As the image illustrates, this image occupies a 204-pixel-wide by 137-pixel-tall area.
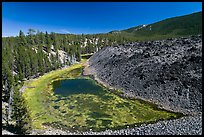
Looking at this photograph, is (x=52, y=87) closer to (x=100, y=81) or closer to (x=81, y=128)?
(x=100, y=81)

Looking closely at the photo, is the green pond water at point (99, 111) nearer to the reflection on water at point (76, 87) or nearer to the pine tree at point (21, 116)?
the reflection on water at point (76, 87)

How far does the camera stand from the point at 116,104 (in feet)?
211

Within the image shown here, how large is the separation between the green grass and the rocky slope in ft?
14.0

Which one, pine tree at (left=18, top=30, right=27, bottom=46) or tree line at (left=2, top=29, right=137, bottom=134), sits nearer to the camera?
tree line at (left=2, top=29, right=137, bottom=134)

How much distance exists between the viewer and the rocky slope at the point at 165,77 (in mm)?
60000

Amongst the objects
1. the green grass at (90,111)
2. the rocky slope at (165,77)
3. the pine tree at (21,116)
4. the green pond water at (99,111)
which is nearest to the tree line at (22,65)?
the pine tree at (21,116)

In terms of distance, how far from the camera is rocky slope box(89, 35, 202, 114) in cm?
6000

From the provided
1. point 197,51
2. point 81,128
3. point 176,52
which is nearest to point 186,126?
point 81,128

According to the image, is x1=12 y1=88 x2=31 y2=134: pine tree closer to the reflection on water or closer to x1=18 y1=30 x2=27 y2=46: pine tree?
the reflection on water

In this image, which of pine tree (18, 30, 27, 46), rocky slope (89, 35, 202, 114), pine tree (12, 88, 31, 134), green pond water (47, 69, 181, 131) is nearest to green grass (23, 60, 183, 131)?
green pond water (47, 69, 181, 131)

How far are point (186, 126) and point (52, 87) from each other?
56521mm

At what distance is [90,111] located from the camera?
2361 inches

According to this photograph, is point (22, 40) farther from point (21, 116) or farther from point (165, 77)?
point (21, 116)

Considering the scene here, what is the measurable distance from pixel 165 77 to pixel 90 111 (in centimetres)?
2625
